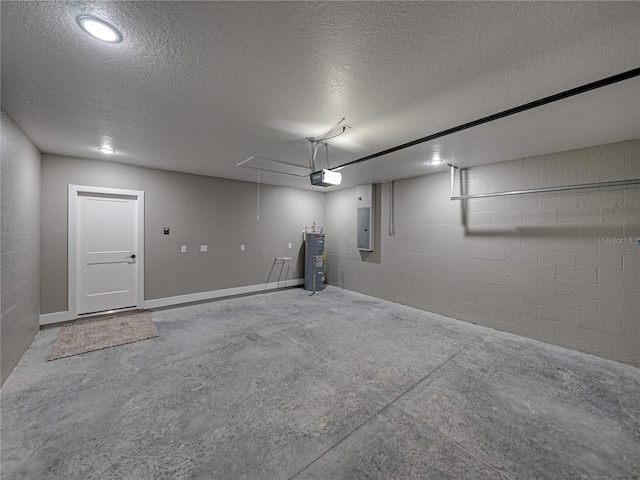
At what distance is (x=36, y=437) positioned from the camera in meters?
1.77

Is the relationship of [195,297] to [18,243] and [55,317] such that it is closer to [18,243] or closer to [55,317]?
[55,317]

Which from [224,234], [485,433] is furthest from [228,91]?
[224,234]

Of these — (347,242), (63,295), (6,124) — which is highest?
(6,124)

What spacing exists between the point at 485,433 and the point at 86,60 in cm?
371

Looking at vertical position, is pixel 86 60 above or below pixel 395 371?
above

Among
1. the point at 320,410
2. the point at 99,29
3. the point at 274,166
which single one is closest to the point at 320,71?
the point at 99,29

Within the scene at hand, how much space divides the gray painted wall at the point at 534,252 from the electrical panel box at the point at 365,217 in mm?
562

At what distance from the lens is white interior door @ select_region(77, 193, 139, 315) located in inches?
161

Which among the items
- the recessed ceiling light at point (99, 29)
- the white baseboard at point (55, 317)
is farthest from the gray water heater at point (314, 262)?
the recessed ceiling light at point (99, 29)

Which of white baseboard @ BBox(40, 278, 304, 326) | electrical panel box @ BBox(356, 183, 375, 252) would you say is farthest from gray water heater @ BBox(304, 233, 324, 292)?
electrical panel box @ BBox(356, 183, 375, 252)

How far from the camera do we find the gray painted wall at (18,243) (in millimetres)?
2395

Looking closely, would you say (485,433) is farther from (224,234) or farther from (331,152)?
(224,234)

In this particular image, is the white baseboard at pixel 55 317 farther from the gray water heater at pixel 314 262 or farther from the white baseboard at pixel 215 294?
the gray water heater at pixel 314 262

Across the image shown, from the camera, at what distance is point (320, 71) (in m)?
1.85
